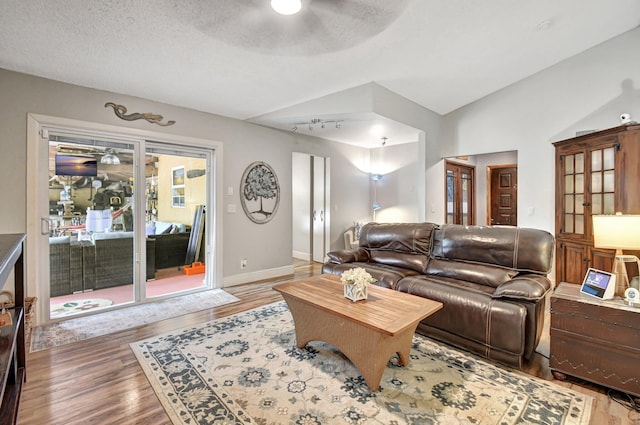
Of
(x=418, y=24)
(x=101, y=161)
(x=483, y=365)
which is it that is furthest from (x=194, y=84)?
(x=483, y=365)

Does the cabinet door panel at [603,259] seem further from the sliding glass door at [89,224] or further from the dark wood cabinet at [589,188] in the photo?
the sliding glass door at [89,224]

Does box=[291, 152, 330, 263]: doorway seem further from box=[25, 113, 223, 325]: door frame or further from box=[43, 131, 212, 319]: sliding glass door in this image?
box=[25, 113, 223, 325]: door frame

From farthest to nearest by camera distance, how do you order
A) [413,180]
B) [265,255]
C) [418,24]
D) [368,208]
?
[368,208]
[413,180]
[265,255]
[418,24]

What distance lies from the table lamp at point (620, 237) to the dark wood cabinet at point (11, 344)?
325cm

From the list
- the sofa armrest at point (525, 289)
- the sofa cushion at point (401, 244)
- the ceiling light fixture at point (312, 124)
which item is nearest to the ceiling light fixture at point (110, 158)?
the ceiling light fixture at point (312, 124)

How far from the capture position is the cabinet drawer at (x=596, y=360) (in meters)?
1.81

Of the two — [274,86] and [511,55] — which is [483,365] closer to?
[274,86]

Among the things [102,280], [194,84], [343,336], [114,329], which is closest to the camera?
[343,336]

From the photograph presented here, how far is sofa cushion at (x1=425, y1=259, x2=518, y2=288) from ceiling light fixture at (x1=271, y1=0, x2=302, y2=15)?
2639 mm

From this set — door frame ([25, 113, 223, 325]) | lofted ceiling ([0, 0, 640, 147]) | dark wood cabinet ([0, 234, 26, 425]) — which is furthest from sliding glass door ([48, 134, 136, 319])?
dark wood cabinet ([0, 234, 26, 425])

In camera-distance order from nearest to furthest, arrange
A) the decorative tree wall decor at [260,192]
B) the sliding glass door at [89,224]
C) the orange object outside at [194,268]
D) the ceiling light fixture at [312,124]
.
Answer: the sliding glass door at [89,224] < the ceiling light fixture at [312,124] < the decorative tree wall decor at [260,192] < the orange object outside at [194,268]

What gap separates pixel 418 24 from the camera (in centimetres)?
262

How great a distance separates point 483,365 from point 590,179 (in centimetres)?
293

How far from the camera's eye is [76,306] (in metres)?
3.35
